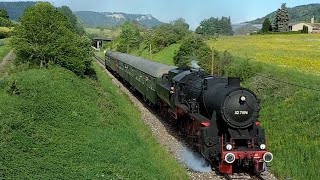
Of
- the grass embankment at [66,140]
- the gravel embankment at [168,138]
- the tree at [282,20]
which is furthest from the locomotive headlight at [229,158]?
the tree at [282,20]

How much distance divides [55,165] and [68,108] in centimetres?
727

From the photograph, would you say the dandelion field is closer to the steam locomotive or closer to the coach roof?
the steam locomotive

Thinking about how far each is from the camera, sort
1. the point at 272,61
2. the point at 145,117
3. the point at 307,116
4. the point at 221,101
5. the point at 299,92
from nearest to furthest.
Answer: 1. the point at 221,101
2. the point at 307,116
3. the point at 299,92
4. the point at 145,117
5. the point at 272,61

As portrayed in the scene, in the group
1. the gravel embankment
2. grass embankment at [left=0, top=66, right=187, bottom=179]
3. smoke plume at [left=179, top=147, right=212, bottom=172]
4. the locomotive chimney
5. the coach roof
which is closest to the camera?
grass embankment at [left=0, top=66, right=187, bottom=179]

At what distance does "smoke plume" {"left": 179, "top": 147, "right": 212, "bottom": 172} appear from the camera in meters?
16.9

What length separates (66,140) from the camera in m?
14.3

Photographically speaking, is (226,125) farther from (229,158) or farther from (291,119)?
(291,119)

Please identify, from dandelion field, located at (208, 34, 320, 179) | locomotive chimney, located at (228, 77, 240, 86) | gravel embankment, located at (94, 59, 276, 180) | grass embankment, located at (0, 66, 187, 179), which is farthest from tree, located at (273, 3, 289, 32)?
locomotive chimney, located at (228, 77, 240, 86)

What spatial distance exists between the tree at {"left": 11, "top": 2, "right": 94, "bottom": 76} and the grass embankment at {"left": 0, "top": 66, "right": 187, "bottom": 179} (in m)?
7.32

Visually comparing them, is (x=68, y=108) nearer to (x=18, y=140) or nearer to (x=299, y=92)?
(x=18, y=140)

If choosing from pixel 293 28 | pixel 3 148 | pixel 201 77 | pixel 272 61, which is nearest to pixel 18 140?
pixel 3 148

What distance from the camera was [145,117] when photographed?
91.0 feet

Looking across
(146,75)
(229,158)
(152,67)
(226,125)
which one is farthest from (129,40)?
(229,158)

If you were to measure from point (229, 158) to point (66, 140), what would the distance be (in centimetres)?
585
